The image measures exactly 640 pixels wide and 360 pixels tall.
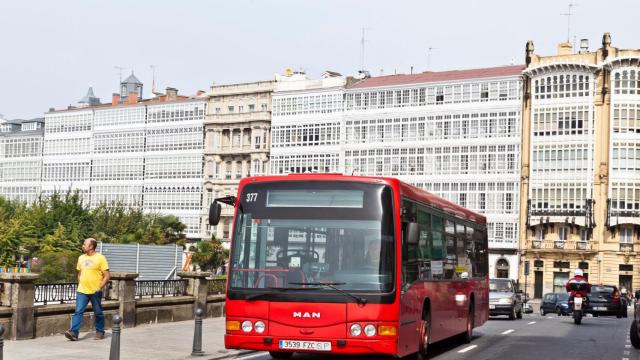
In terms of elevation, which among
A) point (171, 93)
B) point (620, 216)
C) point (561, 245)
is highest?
point (171, 93)

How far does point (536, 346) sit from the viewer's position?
21484 millimetres

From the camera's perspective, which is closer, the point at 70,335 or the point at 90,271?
the point at 90,271

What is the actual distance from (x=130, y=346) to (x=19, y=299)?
2.04 metres

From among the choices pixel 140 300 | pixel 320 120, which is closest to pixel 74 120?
pixel 320 120

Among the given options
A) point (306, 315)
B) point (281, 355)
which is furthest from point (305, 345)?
point (281, 355)

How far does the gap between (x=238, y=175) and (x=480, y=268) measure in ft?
244

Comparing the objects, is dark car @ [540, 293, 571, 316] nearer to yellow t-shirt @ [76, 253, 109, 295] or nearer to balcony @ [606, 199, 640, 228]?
balcony @ [606, 199, 640, 228]

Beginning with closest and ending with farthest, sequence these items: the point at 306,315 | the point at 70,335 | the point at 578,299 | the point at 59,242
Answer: the point at 306,315
the point at 70,335
the point at 578,299
the point at 59,242

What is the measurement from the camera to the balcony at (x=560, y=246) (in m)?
79.1

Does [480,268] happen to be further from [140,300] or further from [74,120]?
[74,120]

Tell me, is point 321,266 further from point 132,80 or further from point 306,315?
point 132,80

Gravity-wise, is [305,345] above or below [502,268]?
below

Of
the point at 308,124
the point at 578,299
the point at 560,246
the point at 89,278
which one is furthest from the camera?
the point at 308,124

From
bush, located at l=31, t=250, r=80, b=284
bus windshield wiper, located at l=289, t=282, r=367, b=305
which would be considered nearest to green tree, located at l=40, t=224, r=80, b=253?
bush, located at l=31, t=250, r=80, b=284
